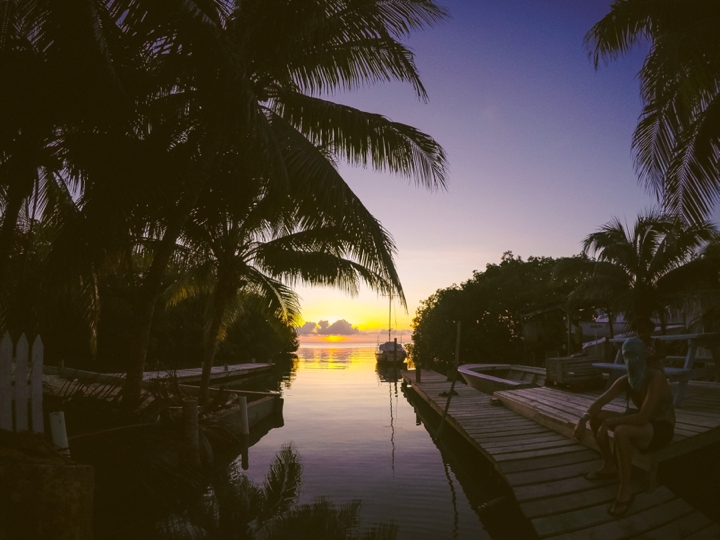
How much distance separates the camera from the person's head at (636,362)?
5461mm

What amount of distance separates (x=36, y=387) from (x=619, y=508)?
7255 millimetres

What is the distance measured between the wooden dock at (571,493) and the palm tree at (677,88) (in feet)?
12.1

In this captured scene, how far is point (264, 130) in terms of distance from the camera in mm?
6398

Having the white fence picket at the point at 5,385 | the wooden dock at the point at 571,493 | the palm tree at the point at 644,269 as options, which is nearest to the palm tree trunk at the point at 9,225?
the white fence picket at the point at 5,385

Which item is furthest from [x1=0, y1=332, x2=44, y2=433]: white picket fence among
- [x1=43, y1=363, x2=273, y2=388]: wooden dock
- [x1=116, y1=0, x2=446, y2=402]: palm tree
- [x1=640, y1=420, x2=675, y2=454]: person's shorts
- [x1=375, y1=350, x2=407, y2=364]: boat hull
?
[x1=375, y1=350, x2=407, y2=364]: boat hull

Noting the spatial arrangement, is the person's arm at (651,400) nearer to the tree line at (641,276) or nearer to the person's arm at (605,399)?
the person's arm at (605,399)

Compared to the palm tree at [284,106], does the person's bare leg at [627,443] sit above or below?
below

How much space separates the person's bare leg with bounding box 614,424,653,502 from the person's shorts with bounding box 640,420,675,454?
67 mm

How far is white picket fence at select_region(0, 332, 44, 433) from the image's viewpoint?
564cm

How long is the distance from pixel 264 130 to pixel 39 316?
5.25m

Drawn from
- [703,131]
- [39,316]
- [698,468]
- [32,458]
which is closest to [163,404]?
[39,316]

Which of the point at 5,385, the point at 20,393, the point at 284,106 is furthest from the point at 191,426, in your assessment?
the point at 284,106

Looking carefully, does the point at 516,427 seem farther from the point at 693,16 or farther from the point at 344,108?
the point at 693,16

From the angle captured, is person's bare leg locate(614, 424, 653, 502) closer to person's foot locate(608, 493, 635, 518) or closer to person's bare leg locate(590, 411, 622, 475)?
person's foot locate(608, 493, 635, 518)
